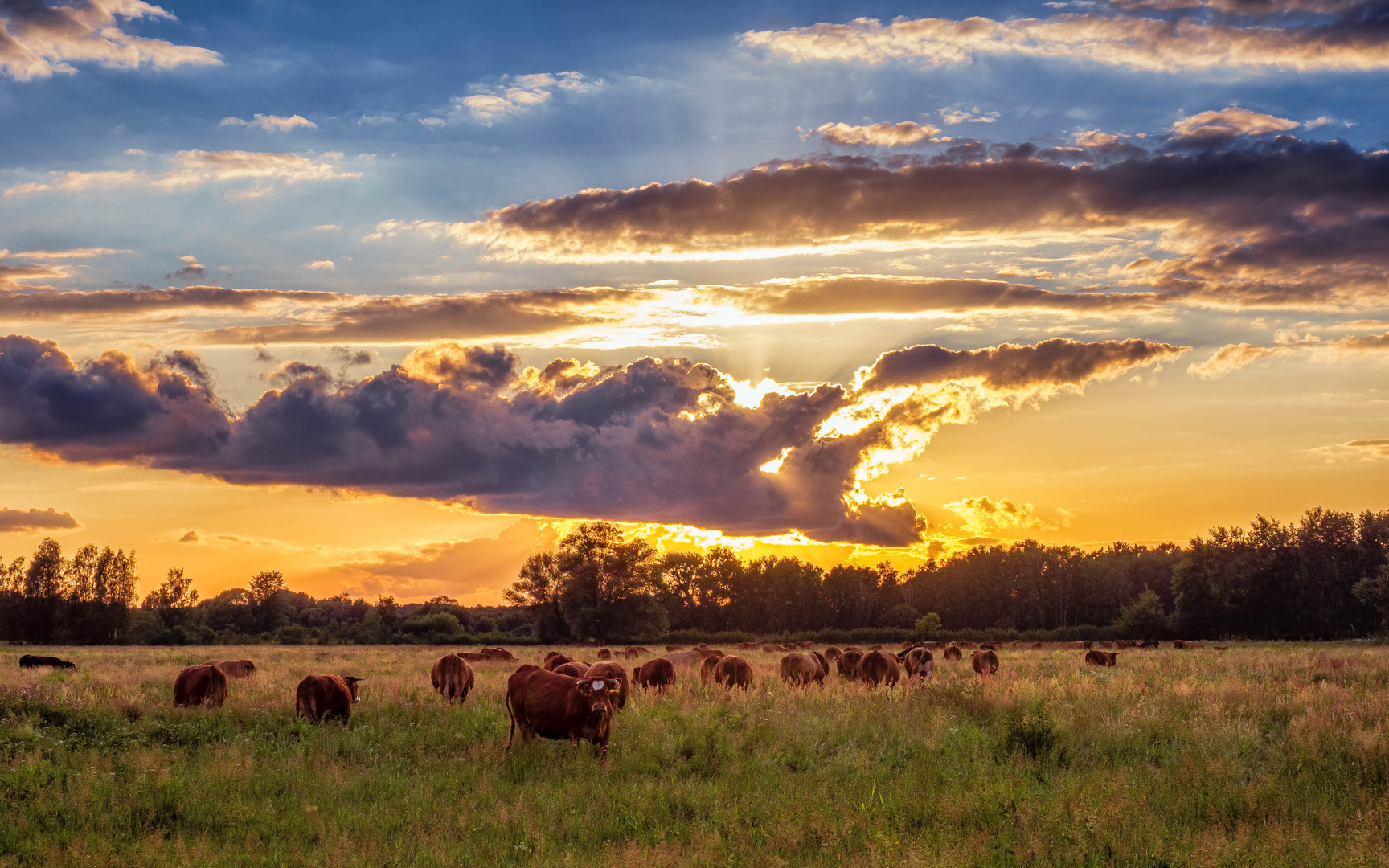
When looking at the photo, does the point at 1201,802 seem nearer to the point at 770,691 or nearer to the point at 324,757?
the point at 770,691

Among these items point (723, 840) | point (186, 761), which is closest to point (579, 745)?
point (723, 840)

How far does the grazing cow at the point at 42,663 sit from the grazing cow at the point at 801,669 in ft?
86.6

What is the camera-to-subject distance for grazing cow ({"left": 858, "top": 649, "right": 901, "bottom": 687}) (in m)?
27.7

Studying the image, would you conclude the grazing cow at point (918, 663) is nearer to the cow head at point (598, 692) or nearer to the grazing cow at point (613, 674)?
the grazing cow at point (613, 674)

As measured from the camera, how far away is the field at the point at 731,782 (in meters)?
10.8

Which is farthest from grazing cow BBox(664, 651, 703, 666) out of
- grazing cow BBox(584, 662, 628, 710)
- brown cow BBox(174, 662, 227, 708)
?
brown cow BBox(174, 662, 227, 708)

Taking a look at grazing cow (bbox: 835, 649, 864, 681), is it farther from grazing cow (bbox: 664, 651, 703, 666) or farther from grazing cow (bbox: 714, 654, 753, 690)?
grazing cow (bbox: 664, 651, 703, 666)

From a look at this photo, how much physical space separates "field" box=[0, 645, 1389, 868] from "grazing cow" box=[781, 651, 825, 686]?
5495 mm

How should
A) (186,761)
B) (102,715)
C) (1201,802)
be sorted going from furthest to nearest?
(102,715)
(186,761)
(1201,802)

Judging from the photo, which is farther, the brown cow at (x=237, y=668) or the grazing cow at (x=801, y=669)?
the brown cow at (x=237, y=668)

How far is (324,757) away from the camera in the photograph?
15.7 metres

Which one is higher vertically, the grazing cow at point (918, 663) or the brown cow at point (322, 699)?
the brown cow at point (322, 699)

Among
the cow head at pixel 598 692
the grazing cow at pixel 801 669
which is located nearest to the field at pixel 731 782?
the cow head at pixel 598 692

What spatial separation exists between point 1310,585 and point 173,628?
12475 cm
